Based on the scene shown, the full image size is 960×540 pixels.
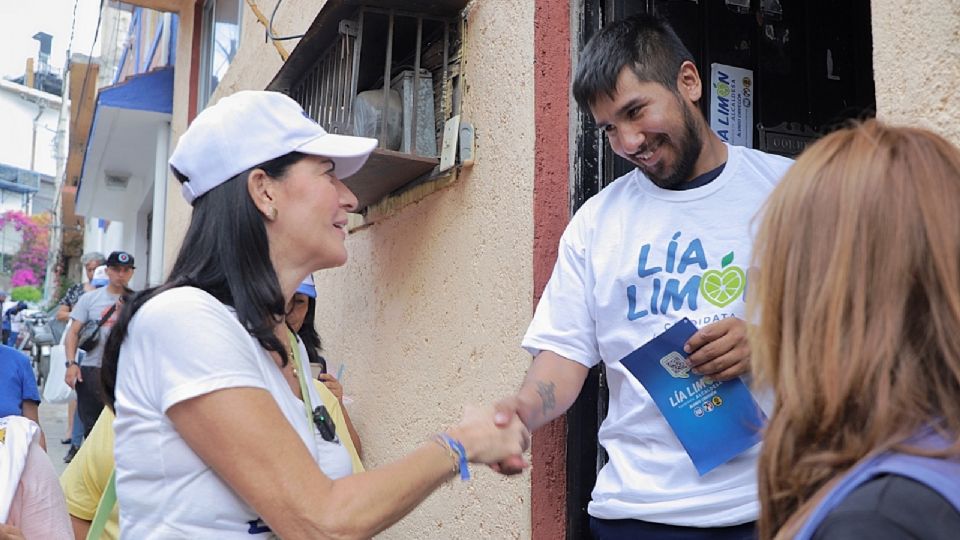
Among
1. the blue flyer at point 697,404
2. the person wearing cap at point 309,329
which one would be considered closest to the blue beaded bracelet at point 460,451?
the blue flyer at point 697,404

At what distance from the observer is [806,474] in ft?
3.59

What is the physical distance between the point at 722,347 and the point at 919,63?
2.28ft

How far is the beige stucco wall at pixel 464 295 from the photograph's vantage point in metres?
3.15

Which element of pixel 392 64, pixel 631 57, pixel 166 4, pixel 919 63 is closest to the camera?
pixel 919 63

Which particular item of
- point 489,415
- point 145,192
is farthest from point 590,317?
point 145,192

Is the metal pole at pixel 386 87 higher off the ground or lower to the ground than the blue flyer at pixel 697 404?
higher

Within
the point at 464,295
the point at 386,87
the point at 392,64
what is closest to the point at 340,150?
the point at 464,295

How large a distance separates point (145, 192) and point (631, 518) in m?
14.2

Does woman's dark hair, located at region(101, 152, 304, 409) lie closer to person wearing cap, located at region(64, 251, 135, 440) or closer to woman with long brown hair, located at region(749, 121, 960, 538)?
woman with long brown hair, located at region(749, 121, 960, 538)

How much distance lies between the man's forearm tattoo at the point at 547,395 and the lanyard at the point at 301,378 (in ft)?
2.18

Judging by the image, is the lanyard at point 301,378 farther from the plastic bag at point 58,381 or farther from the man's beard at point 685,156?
the plastic bag at point 58,381

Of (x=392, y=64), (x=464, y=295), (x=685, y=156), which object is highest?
(x=392, y=64)

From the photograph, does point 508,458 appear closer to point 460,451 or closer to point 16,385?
point 460,451

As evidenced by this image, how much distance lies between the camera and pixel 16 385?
448 cm
